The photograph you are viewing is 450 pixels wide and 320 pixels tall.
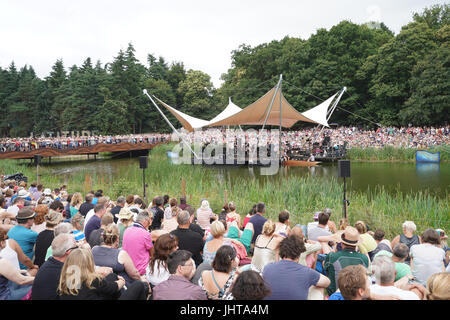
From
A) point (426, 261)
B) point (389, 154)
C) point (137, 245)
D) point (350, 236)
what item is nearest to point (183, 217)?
point (137, 245)

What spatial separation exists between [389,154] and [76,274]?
731 inches

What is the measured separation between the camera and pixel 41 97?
42.5 m

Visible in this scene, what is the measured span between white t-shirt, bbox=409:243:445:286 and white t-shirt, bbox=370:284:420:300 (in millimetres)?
1000

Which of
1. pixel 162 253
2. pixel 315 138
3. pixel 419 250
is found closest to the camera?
pixel 162 253

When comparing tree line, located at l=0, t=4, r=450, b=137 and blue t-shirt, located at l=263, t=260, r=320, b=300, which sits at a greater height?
tree line, located at l=0, t=4, r=450, b=137

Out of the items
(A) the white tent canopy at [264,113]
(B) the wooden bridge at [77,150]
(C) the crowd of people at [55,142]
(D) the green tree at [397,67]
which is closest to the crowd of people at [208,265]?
(A) the white tent canopy at [264,113]

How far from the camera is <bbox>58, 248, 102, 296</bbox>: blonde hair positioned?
1.90 metres

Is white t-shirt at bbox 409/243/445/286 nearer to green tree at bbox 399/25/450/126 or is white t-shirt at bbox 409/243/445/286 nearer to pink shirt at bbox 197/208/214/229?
pink shirt at bbox 197/208/214/229

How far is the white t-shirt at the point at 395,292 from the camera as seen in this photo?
78.3 inches

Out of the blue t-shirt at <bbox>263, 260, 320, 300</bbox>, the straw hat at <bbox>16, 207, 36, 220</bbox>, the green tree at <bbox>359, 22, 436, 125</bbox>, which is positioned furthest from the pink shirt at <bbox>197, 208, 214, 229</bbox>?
the green tree at <bbox>359, 22, 436, 125</bbox>

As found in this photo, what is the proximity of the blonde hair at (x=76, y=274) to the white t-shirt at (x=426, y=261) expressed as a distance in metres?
2.68
